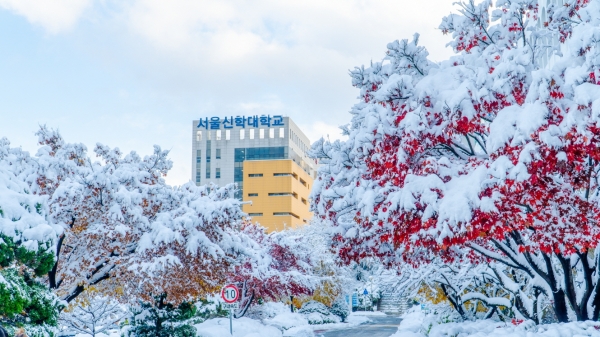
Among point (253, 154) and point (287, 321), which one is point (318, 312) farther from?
→ point (253, 154)

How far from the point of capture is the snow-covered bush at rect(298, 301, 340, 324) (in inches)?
1703

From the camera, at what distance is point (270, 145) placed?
10962 centimetres

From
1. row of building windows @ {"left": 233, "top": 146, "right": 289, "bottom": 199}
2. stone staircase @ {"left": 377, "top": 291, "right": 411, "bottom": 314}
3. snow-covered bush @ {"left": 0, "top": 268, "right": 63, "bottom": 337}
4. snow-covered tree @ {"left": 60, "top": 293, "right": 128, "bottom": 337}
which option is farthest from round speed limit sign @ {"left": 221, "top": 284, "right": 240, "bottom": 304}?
row of building windows @ {"left": 233, "top": 146, "right": 289, "bottom": 199}

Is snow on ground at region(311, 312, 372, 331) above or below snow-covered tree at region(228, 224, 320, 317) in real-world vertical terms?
below

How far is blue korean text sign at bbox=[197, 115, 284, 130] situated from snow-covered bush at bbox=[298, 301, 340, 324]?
67355 mm

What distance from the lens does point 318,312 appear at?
146 feet

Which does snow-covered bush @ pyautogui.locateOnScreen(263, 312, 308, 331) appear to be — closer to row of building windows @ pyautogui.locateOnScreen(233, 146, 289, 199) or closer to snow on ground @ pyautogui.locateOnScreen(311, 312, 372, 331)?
snow on ground @ pyautogui.locateOnScreen(311, 312, 372, 331)

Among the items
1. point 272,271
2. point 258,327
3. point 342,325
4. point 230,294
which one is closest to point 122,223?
point 230,294

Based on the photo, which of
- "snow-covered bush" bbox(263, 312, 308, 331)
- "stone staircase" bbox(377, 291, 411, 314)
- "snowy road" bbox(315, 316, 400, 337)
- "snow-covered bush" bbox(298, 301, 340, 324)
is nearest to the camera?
"snowy road" bbox(315, 316, 400, 337)

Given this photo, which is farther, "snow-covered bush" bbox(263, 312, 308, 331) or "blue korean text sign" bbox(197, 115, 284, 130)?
"blue korean text sign" bbox(197, 115, 284, 130)

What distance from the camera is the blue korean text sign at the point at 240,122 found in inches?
4350

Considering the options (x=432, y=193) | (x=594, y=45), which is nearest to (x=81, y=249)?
(x=432, y=193)

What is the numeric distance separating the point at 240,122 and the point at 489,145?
105244 mm

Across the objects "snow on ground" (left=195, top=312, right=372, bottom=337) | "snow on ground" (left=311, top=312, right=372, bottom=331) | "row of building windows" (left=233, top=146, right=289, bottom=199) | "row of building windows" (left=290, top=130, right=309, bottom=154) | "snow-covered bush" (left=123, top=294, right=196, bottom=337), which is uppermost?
"row of building windows" (left=290, top=130, right=309, bottom=154)
